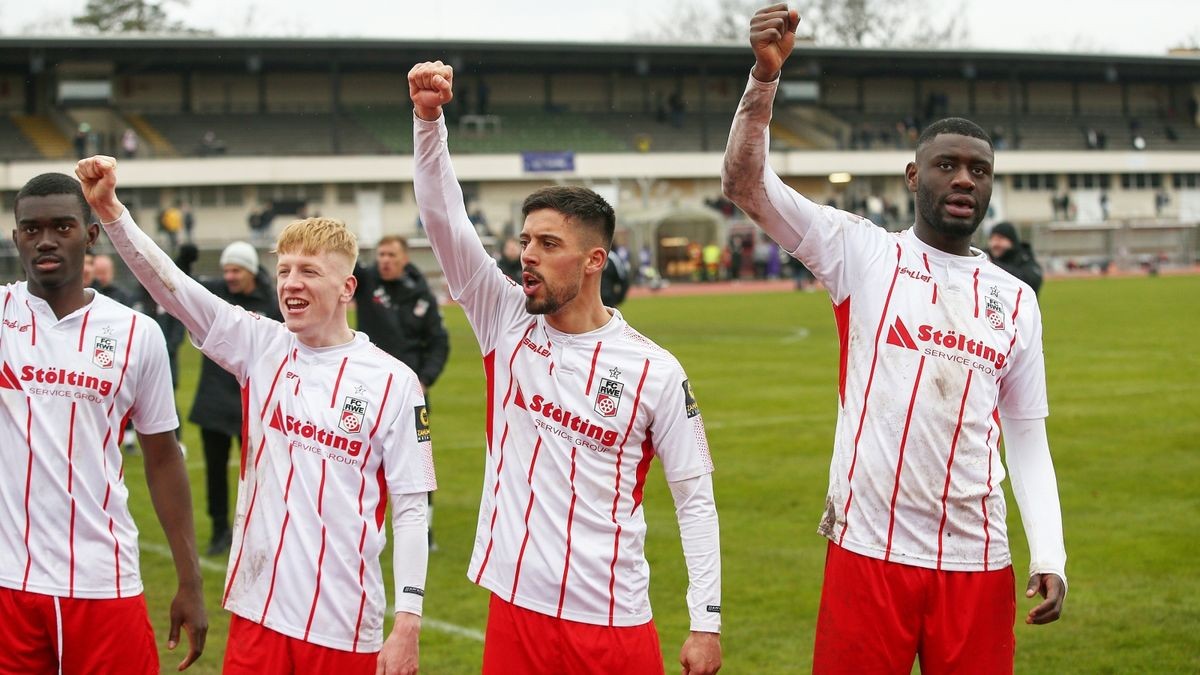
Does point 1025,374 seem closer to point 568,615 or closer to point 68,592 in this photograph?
point 568,615

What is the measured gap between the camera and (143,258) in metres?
4.52

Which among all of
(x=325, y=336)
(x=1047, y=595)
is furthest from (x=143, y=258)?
(x=1047, y=595)

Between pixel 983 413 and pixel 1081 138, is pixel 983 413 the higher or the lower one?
the lower one

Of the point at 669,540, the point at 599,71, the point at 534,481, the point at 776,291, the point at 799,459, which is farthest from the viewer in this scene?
the point at 599,71

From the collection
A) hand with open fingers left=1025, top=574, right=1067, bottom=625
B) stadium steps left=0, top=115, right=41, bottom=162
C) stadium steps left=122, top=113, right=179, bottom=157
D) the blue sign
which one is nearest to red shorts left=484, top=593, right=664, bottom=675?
hand with open fingers left=1025, top=574, right=1067, bottom=625

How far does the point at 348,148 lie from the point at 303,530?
5607 cm

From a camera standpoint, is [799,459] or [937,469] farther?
[799,459]

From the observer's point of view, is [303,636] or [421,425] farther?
[421,425]

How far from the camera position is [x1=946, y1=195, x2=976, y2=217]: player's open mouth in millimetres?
4539

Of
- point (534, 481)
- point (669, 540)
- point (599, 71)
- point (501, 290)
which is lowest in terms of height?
point (669, 540)

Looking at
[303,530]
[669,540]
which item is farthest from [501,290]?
[669,540]

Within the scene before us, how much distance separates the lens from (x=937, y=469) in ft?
14.6

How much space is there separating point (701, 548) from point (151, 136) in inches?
2224

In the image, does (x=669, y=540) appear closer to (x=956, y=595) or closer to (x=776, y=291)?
(x=956, y=595)
